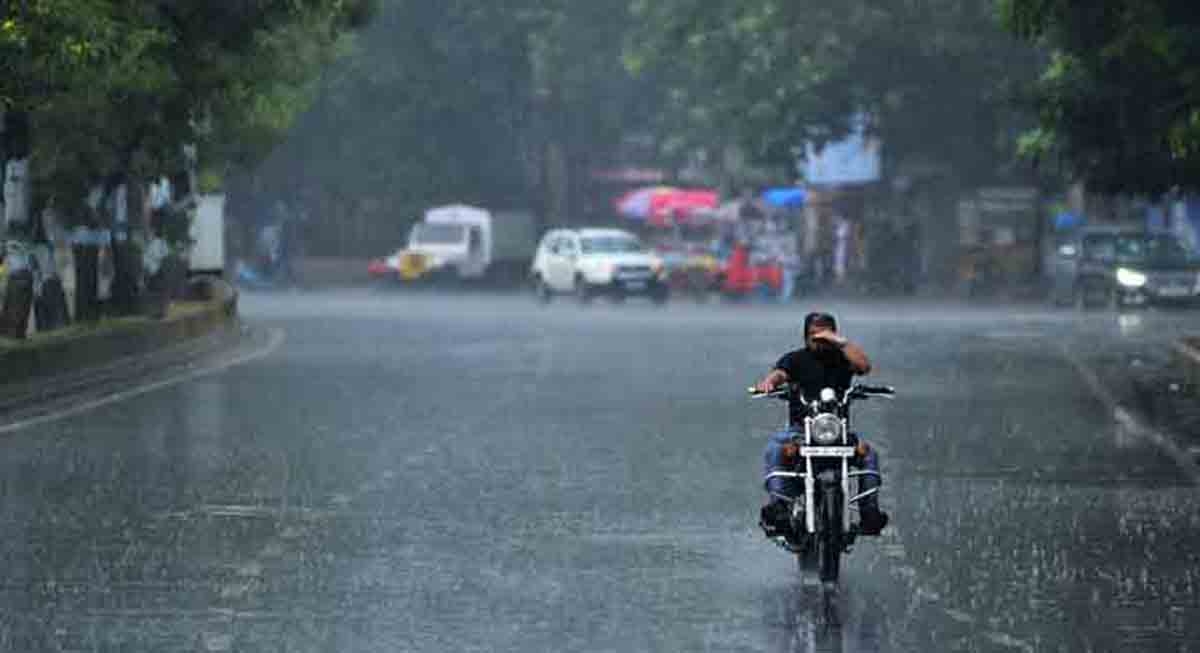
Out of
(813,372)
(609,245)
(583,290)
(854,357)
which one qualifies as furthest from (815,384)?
(609,245)

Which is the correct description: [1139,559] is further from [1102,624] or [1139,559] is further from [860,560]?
[1102,624]

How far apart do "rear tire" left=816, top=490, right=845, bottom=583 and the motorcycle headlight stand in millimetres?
222

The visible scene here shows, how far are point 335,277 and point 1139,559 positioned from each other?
78721 millimetres

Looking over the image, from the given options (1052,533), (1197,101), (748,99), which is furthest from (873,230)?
(1052,533)

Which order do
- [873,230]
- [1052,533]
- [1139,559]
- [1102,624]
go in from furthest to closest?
[873,230]
[1052,533]
[1139,559]
[1102,624]

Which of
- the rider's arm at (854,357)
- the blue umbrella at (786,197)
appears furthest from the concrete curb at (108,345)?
the blue umbrella at (786,197)

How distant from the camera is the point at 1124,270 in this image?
191 feet

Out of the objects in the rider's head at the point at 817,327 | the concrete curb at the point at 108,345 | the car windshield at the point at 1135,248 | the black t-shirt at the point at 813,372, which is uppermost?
the rider's head at the point at 817,327

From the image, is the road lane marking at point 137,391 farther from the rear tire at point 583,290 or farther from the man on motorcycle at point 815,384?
the rear tire at point 583,290

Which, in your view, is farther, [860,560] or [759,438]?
[759,438]

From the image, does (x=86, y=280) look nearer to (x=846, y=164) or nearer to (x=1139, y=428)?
(x=1139, y=428)

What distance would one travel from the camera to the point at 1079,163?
36.3 meters

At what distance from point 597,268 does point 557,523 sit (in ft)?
168

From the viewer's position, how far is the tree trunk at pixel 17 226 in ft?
105
